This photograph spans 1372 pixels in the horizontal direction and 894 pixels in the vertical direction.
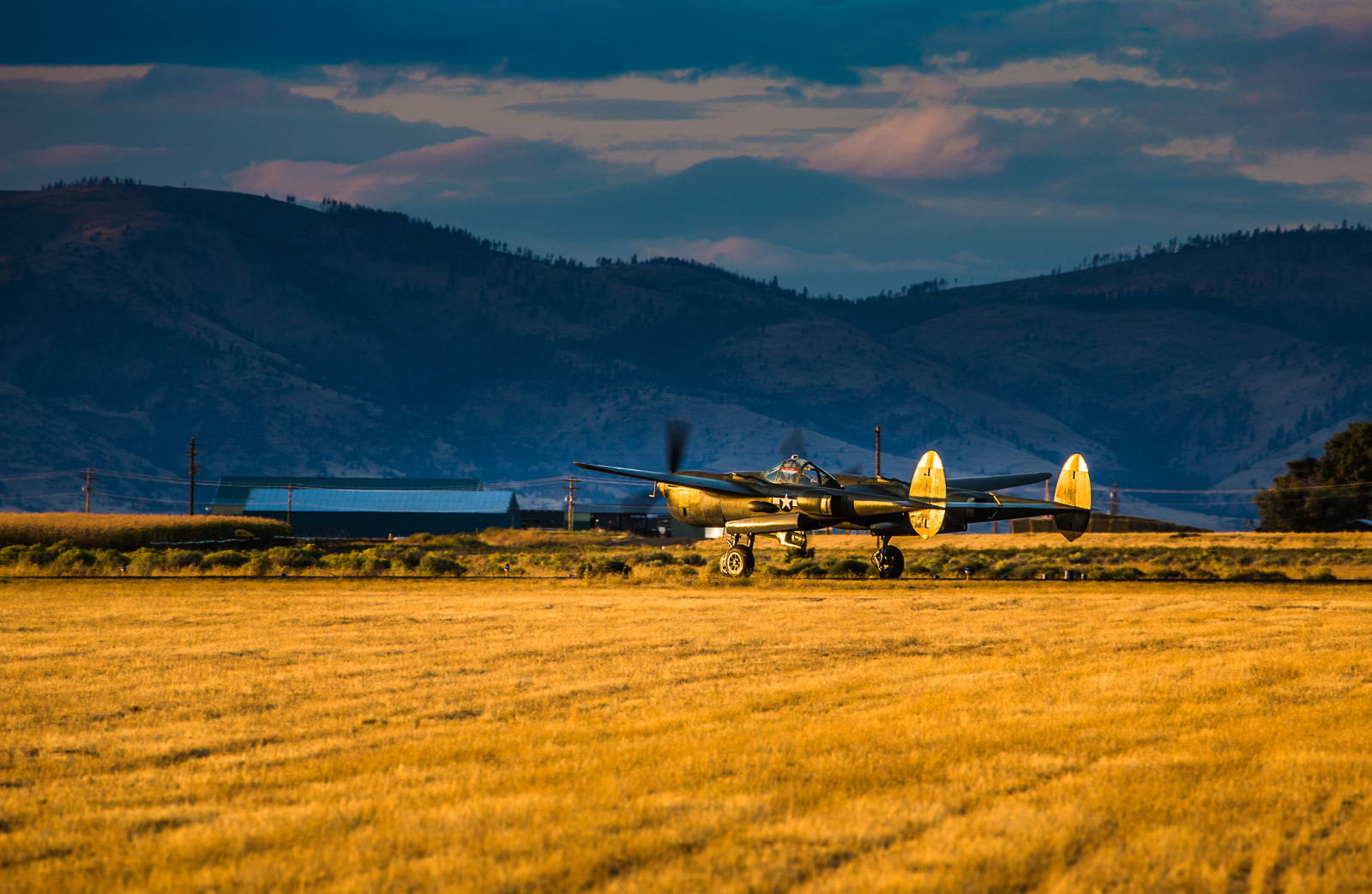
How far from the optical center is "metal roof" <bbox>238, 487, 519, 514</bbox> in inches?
6186

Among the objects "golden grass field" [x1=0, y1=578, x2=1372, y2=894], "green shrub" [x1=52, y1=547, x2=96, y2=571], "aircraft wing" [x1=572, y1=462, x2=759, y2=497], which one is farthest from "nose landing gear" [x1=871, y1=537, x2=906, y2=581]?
"green shrub" [x1=52, y1=547, x2=96, y2=571]

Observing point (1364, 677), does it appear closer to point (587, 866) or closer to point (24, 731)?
point (587, 866)

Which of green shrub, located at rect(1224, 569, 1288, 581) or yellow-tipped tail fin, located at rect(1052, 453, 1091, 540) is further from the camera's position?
green shrub, located at rect(1224, 569, 1288, 581)

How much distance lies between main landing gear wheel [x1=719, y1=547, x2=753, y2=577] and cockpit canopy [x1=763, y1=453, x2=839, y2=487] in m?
2.42

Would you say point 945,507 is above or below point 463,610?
above

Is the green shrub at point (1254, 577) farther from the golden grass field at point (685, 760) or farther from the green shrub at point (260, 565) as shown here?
the green shrub at point (260, 565)

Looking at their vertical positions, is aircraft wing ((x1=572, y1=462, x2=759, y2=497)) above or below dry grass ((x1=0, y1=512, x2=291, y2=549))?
above

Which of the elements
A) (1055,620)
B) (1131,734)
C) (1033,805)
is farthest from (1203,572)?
(1033,805)

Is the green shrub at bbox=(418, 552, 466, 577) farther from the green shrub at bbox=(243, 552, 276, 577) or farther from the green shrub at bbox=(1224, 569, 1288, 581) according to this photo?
the green shrub at bbox=(1224, 569, 1288, 581)

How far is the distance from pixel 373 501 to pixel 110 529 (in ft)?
325

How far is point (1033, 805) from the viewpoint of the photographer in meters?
8.26

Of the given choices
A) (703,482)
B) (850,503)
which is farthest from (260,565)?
(850,503)

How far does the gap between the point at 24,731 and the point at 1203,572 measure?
40.1 meters

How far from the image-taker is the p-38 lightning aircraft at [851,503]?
32625 mm
